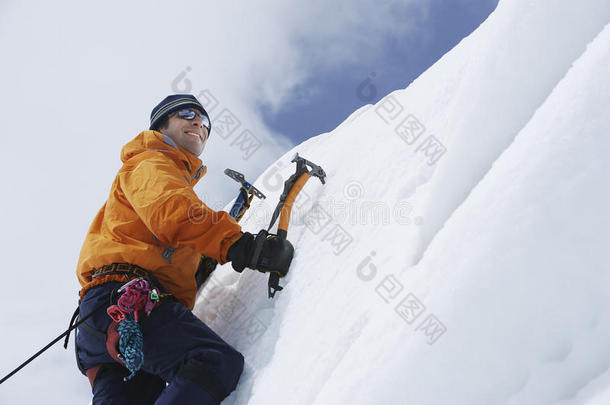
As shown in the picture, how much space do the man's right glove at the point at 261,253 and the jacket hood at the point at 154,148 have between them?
2.70 feet

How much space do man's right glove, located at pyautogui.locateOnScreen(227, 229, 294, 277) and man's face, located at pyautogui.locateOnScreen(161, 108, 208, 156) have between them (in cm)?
102

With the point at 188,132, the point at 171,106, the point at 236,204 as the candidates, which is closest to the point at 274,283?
the point at 236,204

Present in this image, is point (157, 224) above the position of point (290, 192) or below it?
above

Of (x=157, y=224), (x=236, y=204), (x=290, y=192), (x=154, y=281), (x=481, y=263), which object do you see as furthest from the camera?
(x=236, y=204)

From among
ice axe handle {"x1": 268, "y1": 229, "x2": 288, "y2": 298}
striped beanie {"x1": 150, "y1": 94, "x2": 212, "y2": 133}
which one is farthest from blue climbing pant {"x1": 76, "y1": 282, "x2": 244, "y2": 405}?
striped beanie {"x1": 150, "y1": 94, "x2": 212, "y2": 133}

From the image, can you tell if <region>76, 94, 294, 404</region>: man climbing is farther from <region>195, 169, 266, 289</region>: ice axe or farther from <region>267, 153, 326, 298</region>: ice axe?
<region>195, 169, 266, 289</region>: ice axe

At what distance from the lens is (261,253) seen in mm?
2350

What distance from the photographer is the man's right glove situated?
2246 mm

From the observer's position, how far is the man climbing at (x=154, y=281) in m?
2.14

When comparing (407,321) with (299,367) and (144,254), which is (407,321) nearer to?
(299,367)

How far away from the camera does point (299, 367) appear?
78.4 inches

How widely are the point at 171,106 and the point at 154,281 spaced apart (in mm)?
1464

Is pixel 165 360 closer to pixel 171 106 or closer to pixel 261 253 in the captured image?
pixel 261 253

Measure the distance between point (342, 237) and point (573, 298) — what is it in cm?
143
